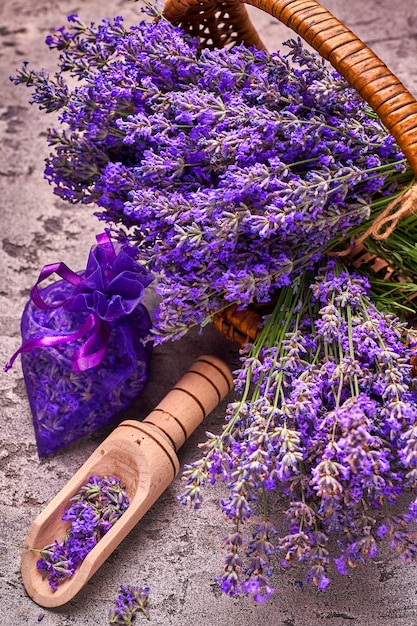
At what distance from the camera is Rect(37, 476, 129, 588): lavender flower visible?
39.4 inches

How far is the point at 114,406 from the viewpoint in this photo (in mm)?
1169

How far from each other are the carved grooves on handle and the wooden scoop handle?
1.45 ft

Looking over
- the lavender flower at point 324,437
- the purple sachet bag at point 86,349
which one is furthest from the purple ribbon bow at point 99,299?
the lavender flower at point 324,437

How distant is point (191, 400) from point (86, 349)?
6.8 inches

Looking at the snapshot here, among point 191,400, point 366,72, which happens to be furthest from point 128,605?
point 366,72

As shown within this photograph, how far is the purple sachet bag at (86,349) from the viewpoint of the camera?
1091 mm

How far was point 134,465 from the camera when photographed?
3.47 ft

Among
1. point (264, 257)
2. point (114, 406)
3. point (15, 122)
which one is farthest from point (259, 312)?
point (15, 122)

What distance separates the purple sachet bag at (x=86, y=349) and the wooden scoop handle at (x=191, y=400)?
3.0 inches

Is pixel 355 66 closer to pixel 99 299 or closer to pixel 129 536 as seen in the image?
pixel 99 299

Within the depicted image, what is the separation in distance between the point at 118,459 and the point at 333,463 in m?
0.37

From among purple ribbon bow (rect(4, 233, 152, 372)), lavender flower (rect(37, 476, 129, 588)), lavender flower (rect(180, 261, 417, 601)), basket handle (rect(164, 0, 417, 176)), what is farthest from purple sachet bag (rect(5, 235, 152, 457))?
basket handle (rect(164, 0, 417, 176))

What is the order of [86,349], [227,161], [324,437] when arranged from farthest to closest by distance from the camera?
[86,349] < [227,161] < [324,437]

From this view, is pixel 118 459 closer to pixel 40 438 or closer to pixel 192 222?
pixel 40 438
